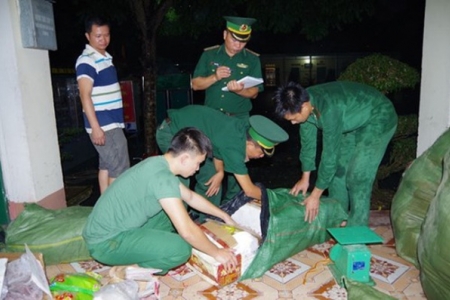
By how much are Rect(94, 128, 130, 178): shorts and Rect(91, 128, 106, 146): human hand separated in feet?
0.22

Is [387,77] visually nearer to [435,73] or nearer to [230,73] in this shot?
[435,73]

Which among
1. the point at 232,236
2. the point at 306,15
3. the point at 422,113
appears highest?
the point at 306,15

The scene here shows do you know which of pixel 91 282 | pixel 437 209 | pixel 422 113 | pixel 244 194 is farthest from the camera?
pixel 422 113

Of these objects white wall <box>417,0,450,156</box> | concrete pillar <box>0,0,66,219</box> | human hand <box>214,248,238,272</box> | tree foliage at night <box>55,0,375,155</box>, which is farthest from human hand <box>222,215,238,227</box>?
tree foliage at night <box>55,0,375,155</box>

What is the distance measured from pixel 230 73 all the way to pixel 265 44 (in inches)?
634

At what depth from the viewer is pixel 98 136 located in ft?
9.15

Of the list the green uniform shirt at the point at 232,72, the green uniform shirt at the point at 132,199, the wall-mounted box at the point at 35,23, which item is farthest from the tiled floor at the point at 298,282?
the wall-mounted box at the point at 35,23

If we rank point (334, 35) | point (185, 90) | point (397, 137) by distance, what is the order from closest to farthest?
point (397, 137), point (185, 90), point (334, 35)

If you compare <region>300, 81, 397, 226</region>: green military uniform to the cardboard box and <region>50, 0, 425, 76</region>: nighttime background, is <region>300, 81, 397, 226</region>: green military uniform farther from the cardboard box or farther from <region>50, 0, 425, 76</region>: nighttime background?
<region>50, 0, 425, 76</region>: nighttime background

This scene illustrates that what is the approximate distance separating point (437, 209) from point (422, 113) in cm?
156

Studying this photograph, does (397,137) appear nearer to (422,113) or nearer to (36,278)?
(422,113)

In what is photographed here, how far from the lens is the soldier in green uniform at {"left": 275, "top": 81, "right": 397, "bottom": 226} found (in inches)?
96.2

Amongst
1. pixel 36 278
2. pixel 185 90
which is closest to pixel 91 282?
pixel 36 278

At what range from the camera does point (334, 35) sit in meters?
18.2
